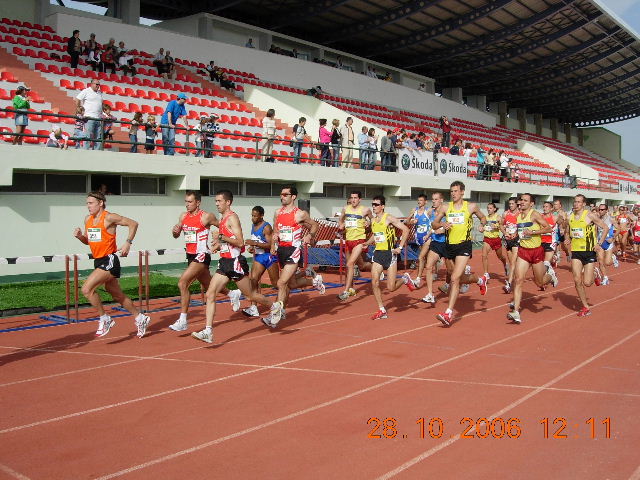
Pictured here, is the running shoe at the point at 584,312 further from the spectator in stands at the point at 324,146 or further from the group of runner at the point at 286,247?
the spectator in stands at the point at 324,146

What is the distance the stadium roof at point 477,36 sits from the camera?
1342 inches

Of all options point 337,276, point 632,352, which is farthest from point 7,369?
point 337,276

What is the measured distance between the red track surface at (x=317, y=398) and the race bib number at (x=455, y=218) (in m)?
1.63

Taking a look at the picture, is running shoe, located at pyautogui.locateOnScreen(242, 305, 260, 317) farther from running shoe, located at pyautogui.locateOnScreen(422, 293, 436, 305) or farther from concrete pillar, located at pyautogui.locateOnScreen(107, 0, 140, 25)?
concrete pillar, located at pyautogui.locateOnScreen(107, 0, 140, 25)

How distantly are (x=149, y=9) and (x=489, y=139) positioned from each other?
78.5ft

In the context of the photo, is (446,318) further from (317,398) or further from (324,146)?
(324,146)

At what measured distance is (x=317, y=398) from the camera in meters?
5.98

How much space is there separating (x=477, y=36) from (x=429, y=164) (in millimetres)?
18772

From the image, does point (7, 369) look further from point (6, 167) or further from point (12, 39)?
point (12, 39)

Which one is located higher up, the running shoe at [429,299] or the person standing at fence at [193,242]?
the person standing at fence at [193,242]

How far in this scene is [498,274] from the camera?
17719 mm

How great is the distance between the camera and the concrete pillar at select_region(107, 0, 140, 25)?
88.9ft

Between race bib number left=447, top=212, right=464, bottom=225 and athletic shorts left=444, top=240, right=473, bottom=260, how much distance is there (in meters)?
0.35

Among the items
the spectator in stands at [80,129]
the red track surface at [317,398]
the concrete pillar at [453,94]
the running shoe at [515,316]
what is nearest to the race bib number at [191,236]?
the red track surface at [317,398]
